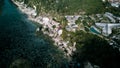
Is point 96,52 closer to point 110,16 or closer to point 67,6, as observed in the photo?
point 110,16

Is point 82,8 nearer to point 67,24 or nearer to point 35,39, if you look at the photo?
point 67,24

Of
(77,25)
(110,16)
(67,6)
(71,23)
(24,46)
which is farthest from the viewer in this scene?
(67,6)

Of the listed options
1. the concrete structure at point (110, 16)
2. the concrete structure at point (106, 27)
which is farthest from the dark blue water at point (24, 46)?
the concrete structure at point (110, 16)

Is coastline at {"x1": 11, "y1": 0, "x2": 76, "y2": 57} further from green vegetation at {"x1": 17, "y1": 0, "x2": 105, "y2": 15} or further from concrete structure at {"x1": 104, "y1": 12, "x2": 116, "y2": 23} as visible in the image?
concrete structure at {"x1": 104, "y1": 12, "x2": 116, "y2": 23}

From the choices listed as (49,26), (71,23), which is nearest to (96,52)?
(71,23)

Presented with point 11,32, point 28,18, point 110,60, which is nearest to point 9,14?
point 28,18

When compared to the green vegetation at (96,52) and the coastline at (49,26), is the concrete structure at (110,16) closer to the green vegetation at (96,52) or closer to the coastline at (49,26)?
the coastline at (49,26)
